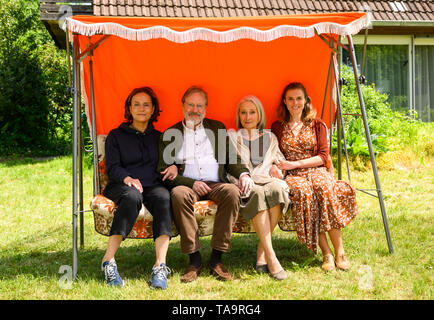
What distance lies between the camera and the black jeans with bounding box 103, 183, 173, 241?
11.2ft

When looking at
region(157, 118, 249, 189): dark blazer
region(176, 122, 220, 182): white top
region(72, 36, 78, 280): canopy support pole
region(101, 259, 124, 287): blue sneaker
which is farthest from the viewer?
region(176, 122, 220, 182): white top

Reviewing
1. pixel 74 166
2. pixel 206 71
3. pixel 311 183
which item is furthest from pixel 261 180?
pixel 74 166

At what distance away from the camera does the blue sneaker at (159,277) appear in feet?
10.7

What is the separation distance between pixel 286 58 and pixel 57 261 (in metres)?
2.82

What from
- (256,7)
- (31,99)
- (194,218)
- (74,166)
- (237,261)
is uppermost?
(256,7)

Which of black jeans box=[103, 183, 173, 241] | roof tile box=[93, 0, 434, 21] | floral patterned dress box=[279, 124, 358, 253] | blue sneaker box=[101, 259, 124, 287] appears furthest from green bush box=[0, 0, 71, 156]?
floral patterned dress box=[279, 124, 358, 253]

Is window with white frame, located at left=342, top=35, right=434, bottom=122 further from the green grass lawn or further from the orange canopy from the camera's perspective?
the orange canopy

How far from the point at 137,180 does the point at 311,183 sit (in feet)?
4.57

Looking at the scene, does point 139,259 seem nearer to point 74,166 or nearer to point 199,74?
point 74,166

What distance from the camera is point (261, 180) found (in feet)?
12.6

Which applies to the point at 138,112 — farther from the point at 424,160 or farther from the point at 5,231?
the point at 424,160

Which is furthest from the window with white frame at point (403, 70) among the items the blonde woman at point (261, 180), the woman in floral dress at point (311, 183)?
the blonde woman at point (261, 180)

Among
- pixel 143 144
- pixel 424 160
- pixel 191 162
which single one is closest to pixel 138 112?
pixel 143 144

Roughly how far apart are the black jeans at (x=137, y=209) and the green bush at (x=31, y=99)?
278 inches
